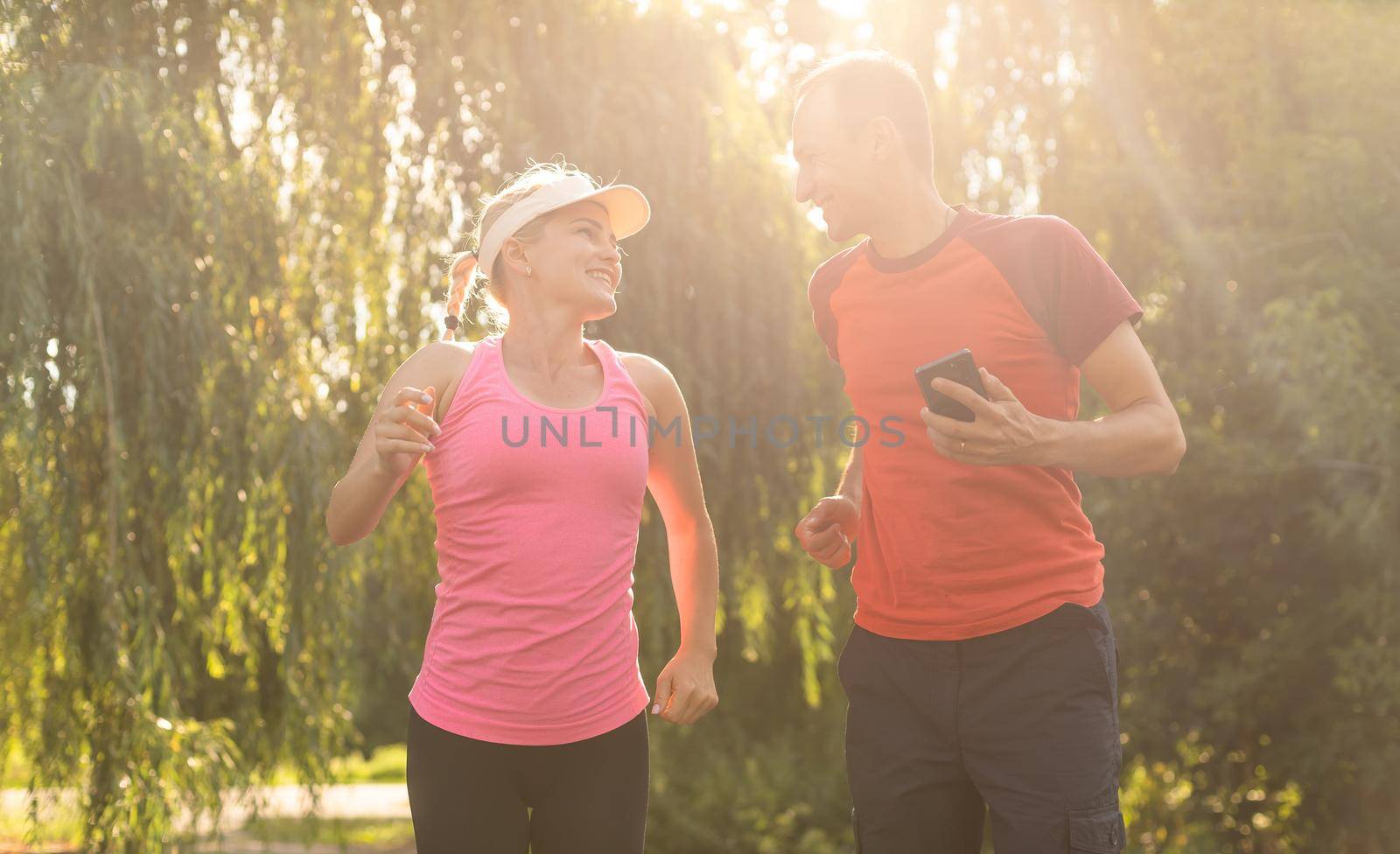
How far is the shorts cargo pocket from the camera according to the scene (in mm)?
1938

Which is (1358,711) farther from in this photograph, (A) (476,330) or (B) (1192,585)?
(A) (476,330)

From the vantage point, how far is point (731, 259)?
19.7 feet

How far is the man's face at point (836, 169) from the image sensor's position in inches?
86.3

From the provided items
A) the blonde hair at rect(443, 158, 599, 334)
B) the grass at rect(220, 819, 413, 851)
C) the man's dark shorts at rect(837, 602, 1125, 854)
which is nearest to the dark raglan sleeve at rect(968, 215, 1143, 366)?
the man's dark shorts at rect(837, 602, 1125, 854)

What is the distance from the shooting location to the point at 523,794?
6.91 ft

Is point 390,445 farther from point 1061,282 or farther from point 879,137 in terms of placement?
point 1061,282

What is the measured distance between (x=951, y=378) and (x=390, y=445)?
931 millimetres

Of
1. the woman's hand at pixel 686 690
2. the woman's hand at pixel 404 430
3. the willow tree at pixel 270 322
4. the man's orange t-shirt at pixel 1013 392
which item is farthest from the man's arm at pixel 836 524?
the willow tree at pixel 270 322

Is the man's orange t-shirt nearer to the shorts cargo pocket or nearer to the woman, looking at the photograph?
the shorts cargo pocket

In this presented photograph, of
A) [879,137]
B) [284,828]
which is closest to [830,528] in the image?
[879,137]

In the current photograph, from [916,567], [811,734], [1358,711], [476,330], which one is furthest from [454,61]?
[1358,711]

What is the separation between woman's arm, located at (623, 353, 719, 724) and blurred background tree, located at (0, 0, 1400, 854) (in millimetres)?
2954

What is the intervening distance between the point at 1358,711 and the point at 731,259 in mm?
5839

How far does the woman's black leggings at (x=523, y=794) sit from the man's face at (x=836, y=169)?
3.37ft
